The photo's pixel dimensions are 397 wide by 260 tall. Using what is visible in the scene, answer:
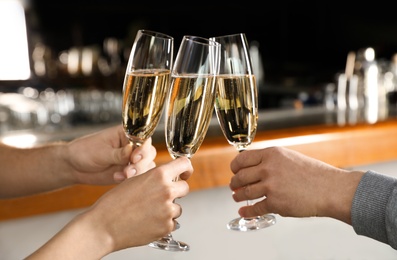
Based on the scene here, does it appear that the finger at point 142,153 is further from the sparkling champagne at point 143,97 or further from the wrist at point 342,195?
the wrist at point 342,195

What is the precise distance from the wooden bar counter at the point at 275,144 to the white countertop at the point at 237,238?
87mm

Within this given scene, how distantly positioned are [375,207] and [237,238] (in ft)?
2.05

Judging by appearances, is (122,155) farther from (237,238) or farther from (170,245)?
(237,238)

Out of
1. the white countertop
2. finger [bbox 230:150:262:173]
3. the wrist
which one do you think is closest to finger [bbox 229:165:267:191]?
finger [bbox 230:150:262:173]

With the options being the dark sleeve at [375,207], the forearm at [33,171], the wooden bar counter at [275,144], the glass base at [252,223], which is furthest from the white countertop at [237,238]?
the dark sleeve at [375,207]

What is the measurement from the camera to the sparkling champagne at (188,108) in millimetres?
1133

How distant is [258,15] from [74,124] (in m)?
2.94

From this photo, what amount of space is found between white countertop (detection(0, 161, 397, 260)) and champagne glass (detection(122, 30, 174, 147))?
0.53m

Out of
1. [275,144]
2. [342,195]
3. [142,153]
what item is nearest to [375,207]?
[342,195]

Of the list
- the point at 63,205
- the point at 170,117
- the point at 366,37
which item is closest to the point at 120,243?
the point at 170,117

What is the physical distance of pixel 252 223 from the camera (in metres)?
1.35

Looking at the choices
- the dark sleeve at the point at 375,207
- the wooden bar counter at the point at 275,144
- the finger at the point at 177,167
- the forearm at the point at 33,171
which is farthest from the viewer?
the wooden bar counter at the point at 275,144

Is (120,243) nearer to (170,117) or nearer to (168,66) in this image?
(170,117)

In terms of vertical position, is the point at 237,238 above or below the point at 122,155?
below
